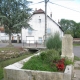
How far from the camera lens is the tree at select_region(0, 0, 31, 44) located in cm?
1777

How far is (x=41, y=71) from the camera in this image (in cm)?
456

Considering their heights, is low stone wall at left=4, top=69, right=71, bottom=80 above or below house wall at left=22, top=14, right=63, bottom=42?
below

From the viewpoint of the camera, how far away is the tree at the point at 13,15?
58.3 feet

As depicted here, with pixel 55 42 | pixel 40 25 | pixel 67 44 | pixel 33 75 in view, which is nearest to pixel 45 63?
pixel 33 75

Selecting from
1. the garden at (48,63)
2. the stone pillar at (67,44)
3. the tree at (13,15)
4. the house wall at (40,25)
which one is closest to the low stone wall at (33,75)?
the garden at (48,63)

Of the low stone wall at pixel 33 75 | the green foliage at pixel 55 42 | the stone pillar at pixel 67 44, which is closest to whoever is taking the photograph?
the low stone wall at pixel 33 75

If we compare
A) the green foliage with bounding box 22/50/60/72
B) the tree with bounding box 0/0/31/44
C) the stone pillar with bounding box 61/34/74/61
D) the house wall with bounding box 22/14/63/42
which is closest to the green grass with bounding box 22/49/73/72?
the green foliage with bounding box 22/50/60/72

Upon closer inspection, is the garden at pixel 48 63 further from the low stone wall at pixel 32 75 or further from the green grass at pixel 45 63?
the low stone wall at pixel 32 75

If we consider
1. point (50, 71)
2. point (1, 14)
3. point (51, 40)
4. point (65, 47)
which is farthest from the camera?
point (1, 14)

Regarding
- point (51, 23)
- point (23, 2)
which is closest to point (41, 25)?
point (51, 23)

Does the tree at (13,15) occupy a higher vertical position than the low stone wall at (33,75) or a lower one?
higher

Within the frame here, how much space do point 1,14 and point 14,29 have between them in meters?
2.54

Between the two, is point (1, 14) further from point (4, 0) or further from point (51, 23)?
point (51, 23)

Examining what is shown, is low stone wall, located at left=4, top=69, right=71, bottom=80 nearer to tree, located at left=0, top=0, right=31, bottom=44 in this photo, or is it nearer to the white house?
tree, located at left=0, top=0, right=31, bottom=44
